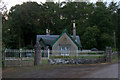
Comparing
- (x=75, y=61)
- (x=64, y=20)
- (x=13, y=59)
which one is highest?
(x=64, y=20)

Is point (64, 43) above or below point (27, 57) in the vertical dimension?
above

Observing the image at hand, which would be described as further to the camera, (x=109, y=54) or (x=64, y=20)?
(x=64, y=20)

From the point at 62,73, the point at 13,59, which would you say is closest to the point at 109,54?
the point at 62,73

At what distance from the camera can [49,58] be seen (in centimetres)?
1808

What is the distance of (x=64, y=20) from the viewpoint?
3578 centimetres

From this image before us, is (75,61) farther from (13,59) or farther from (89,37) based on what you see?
(89,37)

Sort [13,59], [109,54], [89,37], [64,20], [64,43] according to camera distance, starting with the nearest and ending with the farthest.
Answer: [13,59] < [109,54] < [64,43] < [64,20] < [89,37]

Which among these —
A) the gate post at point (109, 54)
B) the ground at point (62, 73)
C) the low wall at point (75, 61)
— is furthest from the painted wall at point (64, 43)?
the ground at point (62, 73)

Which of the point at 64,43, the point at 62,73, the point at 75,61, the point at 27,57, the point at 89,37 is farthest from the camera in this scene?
the point at 89,37

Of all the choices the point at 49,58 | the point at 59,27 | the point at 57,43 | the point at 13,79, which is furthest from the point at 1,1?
the point at 59,27

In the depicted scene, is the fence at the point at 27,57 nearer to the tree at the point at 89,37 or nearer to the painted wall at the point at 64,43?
the painted wall at the point at 64,43

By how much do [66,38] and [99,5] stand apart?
62.2 ft

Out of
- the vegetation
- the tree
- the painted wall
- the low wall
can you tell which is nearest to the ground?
the low wall

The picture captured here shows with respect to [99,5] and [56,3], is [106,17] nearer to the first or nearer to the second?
[99,5]
